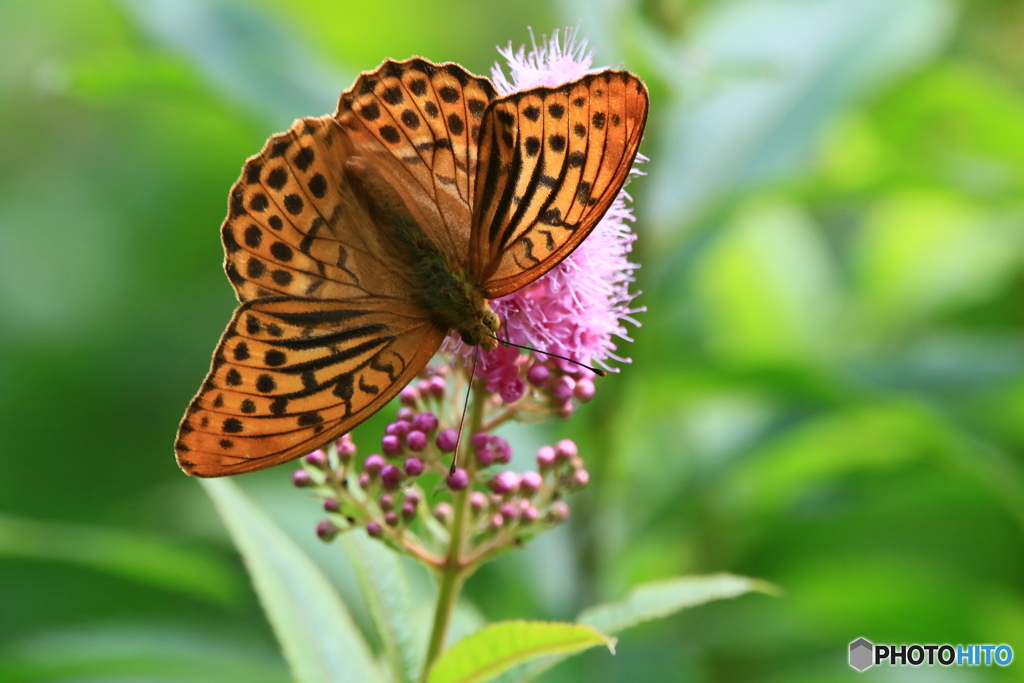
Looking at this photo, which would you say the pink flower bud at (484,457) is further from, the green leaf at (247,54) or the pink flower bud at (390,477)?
the green leaf at (247,54)

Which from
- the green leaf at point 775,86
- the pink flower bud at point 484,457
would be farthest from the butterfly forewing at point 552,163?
the green leaf at point 775,86

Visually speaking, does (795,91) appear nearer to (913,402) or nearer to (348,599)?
(913,402)

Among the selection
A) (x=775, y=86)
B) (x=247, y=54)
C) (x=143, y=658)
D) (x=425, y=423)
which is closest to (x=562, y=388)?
(x=425, y=423)

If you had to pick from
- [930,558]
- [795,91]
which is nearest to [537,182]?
[795,91]

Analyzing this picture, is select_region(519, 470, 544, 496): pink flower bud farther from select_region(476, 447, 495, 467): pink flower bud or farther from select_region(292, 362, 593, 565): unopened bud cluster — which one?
select_region(476, 447, 495, 467): pink flower bud

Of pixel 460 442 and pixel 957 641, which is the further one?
pixel 957 641

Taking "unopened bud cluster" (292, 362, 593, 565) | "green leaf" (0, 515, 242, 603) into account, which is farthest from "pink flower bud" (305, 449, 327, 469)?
"green leaf" (0, 515, 242, 603)
